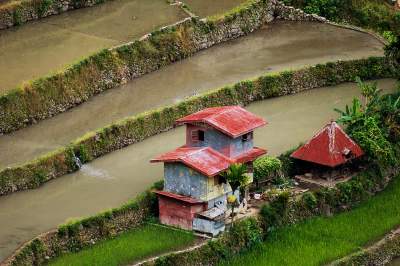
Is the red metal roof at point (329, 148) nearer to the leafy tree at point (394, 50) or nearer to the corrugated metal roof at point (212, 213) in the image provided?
the corrugated metal roof at point (212, 213)

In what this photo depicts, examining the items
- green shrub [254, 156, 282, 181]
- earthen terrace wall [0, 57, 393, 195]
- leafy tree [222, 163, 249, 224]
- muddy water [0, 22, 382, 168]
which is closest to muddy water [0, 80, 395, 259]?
earthen terrace wall [0, 57, 393, 195]

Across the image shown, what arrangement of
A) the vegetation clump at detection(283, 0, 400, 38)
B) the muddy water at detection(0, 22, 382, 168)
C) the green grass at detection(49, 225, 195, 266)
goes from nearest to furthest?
the green grass at detection(49, 225, 195, 266)
the muddy water at detection(0, 22, 382, 168)
the vegetation clump at detection(283, 0, 400, 38)

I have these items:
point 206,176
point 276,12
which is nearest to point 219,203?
point 206,176

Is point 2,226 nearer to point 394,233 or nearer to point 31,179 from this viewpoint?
point 31,179

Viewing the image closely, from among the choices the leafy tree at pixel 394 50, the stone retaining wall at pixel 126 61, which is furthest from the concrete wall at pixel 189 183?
the leafy tree at pixel 394 50

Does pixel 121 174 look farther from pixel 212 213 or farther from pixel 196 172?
pixel 212 213

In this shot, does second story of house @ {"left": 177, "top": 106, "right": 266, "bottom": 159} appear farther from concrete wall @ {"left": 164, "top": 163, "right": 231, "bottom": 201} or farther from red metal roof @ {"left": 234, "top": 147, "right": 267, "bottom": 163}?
concrete wall @ {"left": 164, "top": 163, "right": 231, "bottom": 201}

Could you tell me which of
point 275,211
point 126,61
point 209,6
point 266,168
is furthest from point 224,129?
point 209,6
